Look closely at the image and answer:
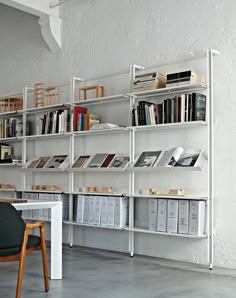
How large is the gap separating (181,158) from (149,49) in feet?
4.69

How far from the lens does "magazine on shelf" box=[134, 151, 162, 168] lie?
16.8 ft

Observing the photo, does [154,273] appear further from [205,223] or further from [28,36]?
[28,36]

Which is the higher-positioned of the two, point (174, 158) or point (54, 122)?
point (54, 122)

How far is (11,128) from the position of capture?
680 cm

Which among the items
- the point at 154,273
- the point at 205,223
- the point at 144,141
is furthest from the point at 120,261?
the point at 144,141

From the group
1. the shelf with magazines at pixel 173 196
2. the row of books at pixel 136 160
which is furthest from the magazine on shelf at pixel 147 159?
the shelf with magazines at pixel 173 196

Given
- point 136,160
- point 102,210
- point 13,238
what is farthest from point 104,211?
point 13,238

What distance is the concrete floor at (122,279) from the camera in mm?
3672

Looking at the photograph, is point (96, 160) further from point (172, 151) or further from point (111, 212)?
point (172, 151)

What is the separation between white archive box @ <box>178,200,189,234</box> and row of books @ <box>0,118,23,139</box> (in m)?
2.98

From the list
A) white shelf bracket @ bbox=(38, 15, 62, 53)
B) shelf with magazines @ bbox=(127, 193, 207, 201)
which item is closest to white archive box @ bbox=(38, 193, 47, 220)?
shelf with magazines @ bbox=(127, 193, 207, 201)

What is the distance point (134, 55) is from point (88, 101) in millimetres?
799

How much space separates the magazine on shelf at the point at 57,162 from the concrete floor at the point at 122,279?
4.30 ft

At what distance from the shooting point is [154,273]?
14.5ft
